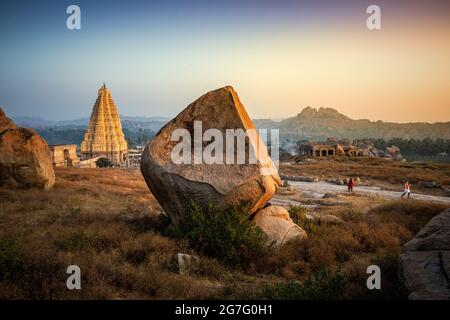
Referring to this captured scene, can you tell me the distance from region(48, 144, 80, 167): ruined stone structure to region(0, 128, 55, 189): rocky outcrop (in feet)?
104

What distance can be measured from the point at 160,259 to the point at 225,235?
1.52 meters

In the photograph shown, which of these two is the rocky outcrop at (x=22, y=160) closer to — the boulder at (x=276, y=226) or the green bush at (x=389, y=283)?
the boulder at (x=276, y=226)

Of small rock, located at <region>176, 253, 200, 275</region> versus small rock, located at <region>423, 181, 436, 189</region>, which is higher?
small rock, located at <region>176, 253, 200, 275</region>

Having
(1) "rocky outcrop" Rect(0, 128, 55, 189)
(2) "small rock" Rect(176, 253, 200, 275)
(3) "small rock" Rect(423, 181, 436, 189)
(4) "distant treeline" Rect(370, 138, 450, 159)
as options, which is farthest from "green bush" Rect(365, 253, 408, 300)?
(4) "distant treeline" Rect(370, 138, 450, 159)

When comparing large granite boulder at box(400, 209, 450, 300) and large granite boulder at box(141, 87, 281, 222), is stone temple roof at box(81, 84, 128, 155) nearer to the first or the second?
large granite boulder at box(141, 87, 281, 222)

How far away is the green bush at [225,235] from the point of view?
7797mm

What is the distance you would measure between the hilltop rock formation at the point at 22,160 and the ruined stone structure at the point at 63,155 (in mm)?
31599

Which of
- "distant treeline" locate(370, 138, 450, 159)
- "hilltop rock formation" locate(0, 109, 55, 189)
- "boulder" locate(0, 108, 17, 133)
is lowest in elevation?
"distant treeline" locate(370, 138, 450, 159)

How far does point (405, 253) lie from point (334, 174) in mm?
30702

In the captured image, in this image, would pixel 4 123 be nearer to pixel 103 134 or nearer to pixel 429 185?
pixel 429 185

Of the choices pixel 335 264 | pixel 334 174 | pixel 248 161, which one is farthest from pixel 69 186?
pixel 334 174

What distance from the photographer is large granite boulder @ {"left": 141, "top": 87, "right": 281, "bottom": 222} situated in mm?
8461

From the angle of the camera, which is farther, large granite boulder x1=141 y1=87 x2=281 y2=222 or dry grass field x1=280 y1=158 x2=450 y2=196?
dry grass field x1=280 y1=158 x2=450 y2=196

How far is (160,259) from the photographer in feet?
23.3
